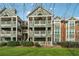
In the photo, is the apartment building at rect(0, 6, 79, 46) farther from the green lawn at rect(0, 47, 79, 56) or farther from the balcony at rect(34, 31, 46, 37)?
the green lawn at rect(0, 47, 79, 56)

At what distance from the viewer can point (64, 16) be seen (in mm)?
33875

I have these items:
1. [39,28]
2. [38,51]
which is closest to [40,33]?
[39,28]

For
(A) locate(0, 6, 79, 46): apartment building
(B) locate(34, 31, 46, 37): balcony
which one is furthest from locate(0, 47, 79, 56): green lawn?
(B) locate(34, 31, 46, 37): balcony

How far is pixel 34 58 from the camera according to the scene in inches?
1324

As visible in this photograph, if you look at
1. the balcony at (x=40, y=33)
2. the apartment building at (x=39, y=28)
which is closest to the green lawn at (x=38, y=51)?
the apartment building at (x=39, y=28)

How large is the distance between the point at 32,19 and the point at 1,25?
0.67 meters

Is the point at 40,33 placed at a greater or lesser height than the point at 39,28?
lesser

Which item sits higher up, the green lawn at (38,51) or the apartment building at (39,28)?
the apartment building at (39,28)

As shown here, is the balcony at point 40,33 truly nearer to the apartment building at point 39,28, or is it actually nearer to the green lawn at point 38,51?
the apartment building at point 39,28

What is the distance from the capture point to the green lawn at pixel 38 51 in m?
33.7

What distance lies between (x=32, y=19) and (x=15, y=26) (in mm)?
393

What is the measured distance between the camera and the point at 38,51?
33.8 meters

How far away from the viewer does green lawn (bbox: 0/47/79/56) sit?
111 ft

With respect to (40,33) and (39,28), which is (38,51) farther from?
(39,28)
